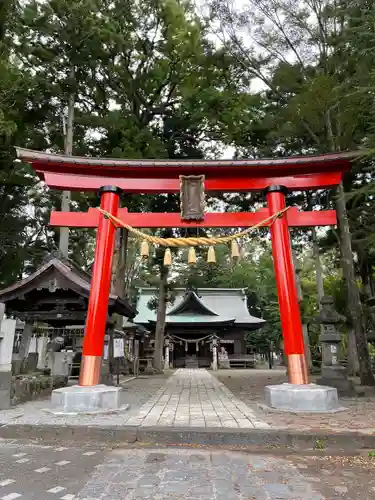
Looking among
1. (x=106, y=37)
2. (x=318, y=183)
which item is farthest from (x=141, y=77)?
(x=318, y=183)

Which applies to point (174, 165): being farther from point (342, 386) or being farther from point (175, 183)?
point (342, 386)

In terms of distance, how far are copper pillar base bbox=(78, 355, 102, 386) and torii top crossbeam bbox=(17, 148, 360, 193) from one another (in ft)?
13.2

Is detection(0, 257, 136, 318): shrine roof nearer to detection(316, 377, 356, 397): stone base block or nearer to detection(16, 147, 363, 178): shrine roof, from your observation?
detection(16, 147, 363, 178): shrine roof

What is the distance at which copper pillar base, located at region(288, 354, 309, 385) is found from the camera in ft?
26.6

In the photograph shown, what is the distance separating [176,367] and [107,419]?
25657 mm

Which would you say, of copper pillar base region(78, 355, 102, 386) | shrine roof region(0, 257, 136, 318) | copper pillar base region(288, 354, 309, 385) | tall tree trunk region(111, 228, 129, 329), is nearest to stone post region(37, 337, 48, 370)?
tall tree trunk region(111, 228, 129, 329)

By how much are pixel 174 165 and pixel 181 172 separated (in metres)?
0.29

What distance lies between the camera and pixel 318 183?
9.47 metres

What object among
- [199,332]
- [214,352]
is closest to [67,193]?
[214,352]

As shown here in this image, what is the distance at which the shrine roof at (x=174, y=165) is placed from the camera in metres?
8.99

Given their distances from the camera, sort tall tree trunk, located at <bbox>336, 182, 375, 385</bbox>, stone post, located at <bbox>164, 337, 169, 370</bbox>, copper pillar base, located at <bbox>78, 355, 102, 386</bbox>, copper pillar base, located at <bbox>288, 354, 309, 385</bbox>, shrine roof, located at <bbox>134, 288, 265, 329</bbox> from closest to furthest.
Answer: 1. copper pillar base, located at <bbox>78, 355, 102, 386</bbox>
2. copper pillar base, located at <bbox>288, 354, 309, 385</bbox>
3. tall tree trunk, located at <bbox>336, 182, 375, 385</bbox>
4. stone post, located at <bbox>164, 337, 169, 370</bbox>
5. shrine roof, located at <bbox>134, 288, 265, 329</bbox>

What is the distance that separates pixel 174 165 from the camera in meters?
9.23

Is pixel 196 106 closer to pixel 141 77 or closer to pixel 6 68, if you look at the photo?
pixel 141 77

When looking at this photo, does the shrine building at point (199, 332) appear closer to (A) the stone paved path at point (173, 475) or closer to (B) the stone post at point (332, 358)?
(B) the stone post at point (332, 358)
